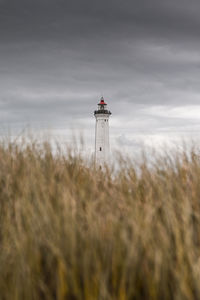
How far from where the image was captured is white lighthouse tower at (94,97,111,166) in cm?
3338

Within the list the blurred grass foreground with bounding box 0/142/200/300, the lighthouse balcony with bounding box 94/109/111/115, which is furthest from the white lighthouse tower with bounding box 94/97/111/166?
the blurred grass foreground with bounding box 0/142/200/300

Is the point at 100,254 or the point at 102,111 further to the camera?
the point at 102,111

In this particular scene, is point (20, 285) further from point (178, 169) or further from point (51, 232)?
Answer: point (178, 169)

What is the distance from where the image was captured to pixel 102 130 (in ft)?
112

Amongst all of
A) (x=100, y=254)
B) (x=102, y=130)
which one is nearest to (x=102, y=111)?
(x=102, y=130)

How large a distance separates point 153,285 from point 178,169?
214 cm

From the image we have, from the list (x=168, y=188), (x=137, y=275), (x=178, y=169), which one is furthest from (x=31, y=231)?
(x=178, y=169)

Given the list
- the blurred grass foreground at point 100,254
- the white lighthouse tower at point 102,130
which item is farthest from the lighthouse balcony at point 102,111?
the blurred grass foreground at point 100,254

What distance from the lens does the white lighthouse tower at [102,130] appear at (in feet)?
109

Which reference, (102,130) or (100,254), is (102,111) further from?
(100,254)

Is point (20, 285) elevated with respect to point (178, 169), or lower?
lower

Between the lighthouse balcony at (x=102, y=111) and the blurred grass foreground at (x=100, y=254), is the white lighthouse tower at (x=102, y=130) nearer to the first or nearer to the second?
the lighthouse balcony at (x=102, y=111)

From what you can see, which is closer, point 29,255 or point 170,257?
point 170,257

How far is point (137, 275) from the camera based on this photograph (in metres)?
2.24
